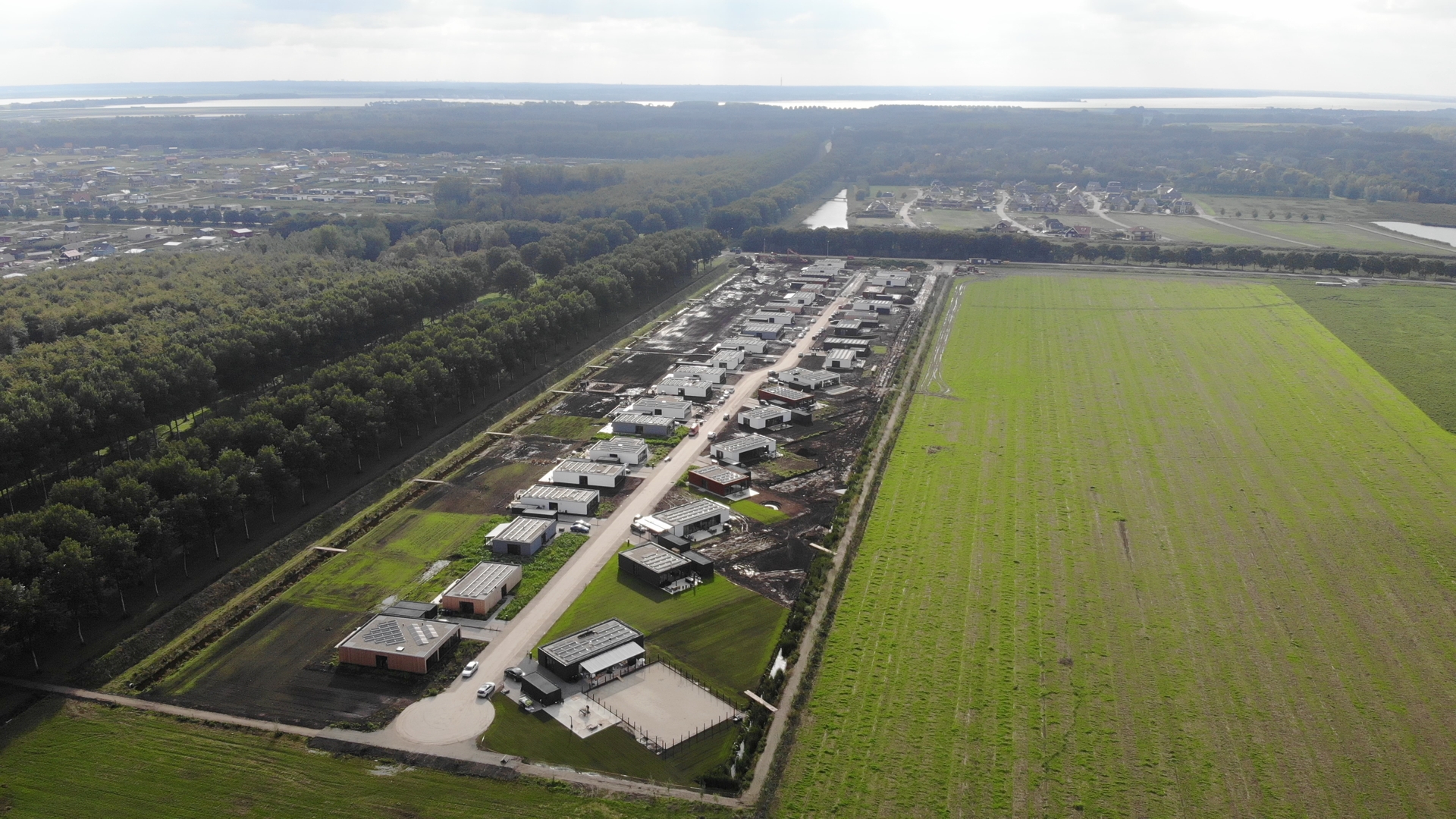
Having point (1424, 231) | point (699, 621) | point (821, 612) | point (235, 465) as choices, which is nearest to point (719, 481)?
point (699, 621)

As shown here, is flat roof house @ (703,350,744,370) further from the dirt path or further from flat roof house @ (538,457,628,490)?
flat roof house @ (538,457,628,490)

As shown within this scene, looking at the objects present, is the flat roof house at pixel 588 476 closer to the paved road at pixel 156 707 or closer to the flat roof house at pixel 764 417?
the flat roof house at pixel 764 417

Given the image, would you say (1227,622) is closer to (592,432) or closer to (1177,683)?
(1177,683)

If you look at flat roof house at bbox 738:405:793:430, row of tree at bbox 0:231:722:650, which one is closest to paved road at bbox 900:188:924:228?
row of tree at bbox 0:231:722:650

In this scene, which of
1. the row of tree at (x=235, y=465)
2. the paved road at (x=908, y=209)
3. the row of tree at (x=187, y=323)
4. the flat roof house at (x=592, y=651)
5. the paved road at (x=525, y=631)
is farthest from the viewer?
the paved road at (x=908, y=209)

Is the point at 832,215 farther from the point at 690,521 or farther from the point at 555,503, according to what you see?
the point at 690,521

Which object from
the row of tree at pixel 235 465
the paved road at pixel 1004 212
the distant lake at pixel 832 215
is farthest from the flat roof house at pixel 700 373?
the paved road at pixel 1004 212
